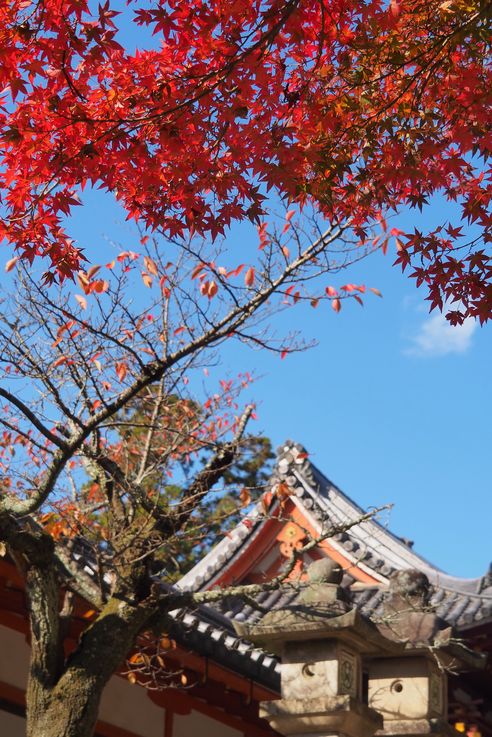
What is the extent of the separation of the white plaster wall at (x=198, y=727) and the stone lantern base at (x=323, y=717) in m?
3.62

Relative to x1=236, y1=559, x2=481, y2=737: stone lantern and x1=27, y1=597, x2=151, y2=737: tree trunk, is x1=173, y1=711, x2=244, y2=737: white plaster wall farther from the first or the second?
x1=27, y1=597, x2=151, y2=737: tree trunk

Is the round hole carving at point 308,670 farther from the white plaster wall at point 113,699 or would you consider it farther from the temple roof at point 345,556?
the temple roof at point 345,556

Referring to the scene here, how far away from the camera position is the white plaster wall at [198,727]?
36.4 feet

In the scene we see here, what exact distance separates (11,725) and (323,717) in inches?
117

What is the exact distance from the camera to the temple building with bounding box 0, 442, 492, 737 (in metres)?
7.82

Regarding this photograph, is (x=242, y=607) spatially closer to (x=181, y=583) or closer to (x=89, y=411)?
(x=181, y=583)

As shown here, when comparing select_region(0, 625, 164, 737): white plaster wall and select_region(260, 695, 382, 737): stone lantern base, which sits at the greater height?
select_region(0, 625, 164, 737): white plaster wall

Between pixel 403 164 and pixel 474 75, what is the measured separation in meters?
0.60

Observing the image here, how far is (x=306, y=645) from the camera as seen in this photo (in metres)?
7.93

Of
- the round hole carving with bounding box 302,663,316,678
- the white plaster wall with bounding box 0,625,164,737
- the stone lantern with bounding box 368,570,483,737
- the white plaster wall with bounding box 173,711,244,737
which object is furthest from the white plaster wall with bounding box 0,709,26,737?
the stone lantern with bounding box 368,570,483,737

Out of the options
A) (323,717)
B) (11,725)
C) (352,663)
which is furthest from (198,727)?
Result: (323,717)

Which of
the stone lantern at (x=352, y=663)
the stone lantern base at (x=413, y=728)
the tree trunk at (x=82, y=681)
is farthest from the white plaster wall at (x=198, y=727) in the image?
the tree trunk at (x=82, y=681)

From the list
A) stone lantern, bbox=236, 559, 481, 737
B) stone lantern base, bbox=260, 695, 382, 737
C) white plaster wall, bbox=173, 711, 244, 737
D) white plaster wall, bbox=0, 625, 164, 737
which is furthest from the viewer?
white plaster wall, bbox=173, 711, 244, 737

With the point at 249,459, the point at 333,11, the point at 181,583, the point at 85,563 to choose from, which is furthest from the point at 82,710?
the point at 249,459
